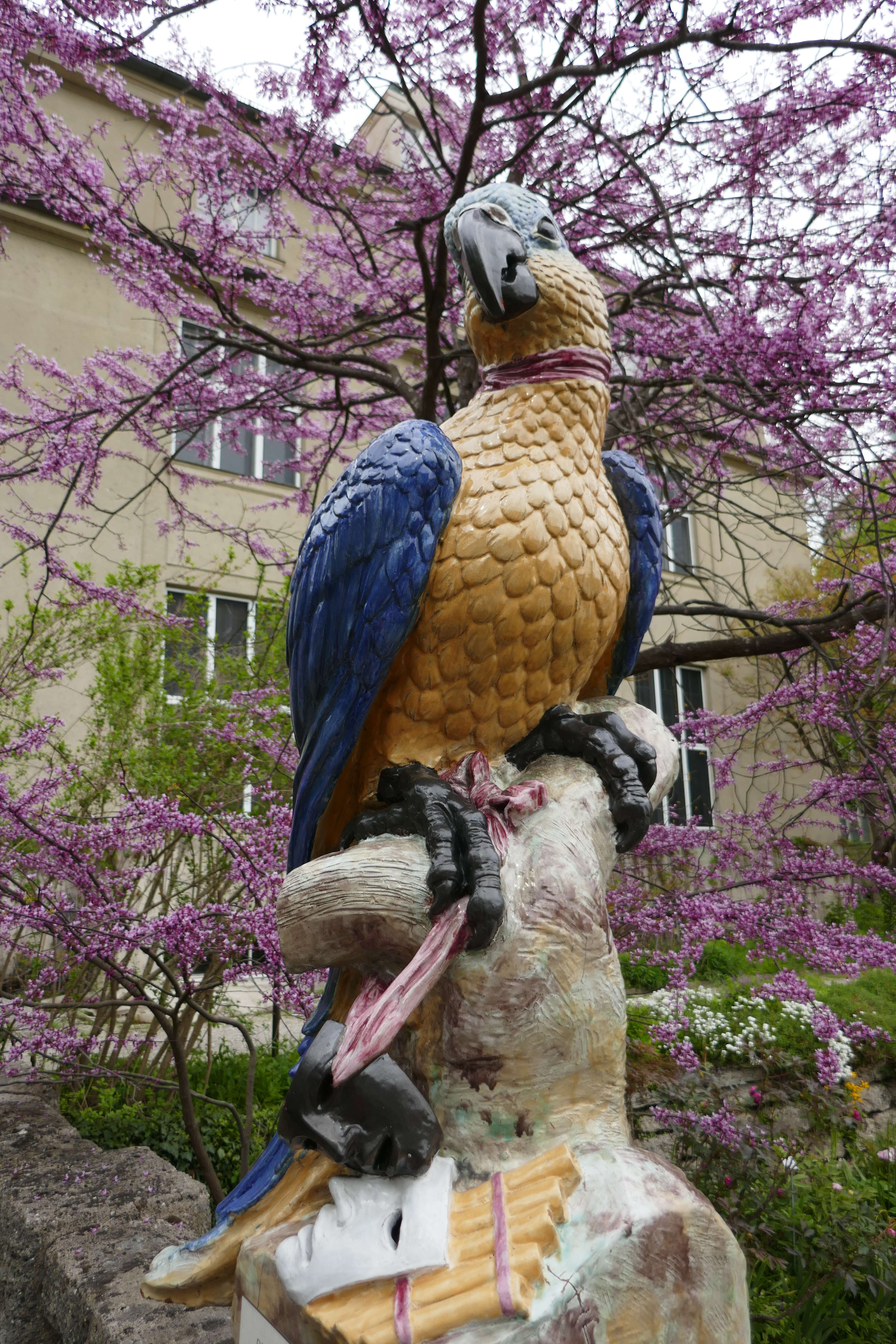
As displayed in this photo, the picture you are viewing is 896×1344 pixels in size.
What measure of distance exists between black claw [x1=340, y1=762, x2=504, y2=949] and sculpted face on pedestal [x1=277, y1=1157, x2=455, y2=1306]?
1.08 feet

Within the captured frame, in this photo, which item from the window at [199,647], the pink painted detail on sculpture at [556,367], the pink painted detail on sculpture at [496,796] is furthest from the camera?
the window at [199,647]

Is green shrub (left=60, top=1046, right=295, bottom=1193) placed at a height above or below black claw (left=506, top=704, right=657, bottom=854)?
below

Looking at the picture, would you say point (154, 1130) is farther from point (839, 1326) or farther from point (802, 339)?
point (802, 339)

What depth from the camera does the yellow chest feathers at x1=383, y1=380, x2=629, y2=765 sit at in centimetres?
142

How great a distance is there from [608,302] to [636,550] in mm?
3598

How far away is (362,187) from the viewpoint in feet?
15.1

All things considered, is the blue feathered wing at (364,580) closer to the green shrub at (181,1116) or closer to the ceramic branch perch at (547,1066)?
the ceramic branch perch at (547,1066)

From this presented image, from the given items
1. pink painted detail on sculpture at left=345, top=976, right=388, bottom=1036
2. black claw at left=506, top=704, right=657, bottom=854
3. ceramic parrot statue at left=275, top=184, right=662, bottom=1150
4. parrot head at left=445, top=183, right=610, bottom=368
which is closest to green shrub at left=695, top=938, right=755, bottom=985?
black claw at left=506, top=704, right=657, bottom=854

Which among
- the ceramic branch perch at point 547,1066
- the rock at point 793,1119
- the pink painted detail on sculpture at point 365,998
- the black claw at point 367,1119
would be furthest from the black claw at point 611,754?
the rock at point 793,1119

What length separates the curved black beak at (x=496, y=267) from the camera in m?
1.48

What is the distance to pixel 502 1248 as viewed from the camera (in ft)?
3.37

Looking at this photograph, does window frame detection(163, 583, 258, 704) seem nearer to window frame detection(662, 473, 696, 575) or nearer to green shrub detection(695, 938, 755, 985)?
window frame detection(662, 473, 696, 575)

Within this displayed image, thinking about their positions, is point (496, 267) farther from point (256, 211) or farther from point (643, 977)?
point (643, 977)

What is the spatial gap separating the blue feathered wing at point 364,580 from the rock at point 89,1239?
1.24m
